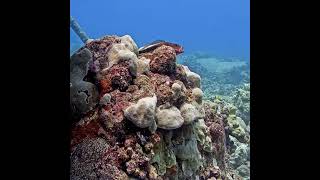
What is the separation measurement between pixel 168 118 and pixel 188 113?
408 mm

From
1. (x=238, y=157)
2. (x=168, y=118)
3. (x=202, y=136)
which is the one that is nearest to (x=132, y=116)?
(x=168, y=118)

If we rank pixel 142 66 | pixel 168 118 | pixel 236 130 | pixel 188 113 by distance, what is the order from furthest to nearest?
pixel 236 130 → pixel 142 66 → pixel 188 113 → pixel 168 118

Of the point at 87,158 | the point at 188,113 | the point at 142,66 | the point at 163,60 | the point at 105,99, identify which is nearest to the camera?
the point at 87,158

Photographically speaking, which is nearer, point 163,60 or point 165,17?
point 163,60

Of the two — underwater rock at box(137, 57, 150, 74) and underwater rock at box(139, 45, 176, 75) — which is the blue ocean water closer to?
underwater rock at box(139, 45, 176, 75)

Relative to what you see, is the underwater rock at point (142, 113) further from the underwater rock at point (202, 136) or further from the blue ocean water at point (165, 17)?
the blue ocean water at point (165, 17)

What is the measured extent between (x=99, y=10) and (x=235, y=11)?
6296 centimetres

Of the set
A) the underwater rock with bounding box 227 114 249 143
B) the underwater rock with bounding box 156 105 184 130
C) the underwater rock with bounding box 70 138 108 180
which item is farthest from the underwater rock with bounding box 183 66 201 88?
the underwater rock with bounding box 227 114 249 143

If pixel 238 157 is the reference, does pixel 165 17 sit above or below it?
below

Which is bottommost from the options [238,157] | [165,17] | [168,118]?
[165,17]

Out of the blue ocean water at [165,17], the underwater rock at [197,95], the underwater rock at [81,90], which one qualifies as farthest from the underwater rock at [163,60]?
the blue ocean water at [165,17]

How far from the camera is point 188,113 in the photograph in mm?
4062

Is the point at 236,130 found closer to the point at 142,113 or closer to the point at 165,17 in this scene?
the point at 142,113
